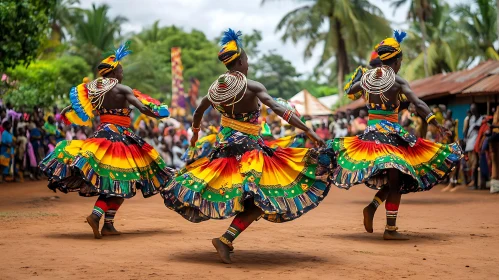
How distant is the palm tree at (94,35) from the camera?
49.8 m

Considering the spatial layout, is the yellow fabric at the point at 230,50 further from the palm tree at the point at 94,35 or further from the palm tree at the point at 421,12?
the palm tree at the point at 94,35

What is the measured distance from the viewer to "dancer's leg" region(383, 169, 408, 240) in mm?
9406

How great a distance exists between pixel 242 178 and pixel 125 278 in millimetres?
1495

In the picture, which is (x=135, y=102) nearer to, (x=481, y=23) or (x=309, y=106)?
(x=309, y=106)

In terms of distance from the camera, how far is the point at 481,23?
44156mm

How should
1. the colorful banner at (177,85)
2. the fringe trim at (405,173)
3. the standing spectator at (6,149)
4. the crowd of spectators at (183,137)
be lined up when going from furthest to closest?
the colorful banner at (177,85)
the standing spectator at (6,149)
the crowd of spectators at (183,137)
the fringe trim at (405,173)

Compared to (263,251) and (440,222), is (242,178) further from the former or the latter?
(440,222)

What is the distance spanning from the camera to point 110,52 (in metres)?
10.1

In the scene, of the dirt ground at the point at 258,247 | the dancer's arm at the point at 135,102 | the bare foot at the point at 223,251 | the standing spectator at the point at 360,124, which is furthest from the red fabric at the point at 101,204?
the standing spectator at the point at 360,124

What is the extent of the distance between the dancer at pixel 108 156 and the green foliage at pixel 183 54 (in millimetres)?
51500

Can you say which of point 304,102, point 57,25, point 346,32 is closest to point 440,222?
point 304,102

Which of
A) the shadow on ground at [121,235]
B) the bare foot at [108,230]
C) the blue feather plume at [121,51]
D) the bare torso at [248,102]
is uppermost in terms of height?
the blue feather plume at [121,51]

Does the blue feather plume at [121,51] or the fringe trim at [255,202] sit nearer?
the fringe trim at [255,202]

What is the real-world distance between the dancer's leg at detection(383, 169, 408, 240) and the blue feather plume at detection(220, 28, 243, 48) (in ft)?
8.10
